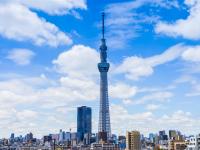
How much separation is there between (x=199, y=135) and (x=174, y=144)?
188 ft

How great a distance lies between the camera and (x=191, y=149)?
5536 inches

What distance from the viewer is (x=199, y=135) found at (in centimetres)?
13912

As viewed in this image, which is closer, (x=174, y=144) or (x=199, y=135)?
(x=199, y=135)

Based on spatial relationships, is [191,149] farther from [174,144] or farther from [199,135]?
[174,144]

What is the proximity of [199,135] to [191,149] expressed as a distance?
194 inches

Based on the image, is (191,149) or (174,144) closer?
(191,149)

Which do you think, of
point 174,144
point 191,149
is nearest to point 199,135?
point 191,149

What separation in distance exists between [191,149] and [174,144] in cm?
5523

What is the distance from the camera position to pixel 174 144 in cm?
19538
